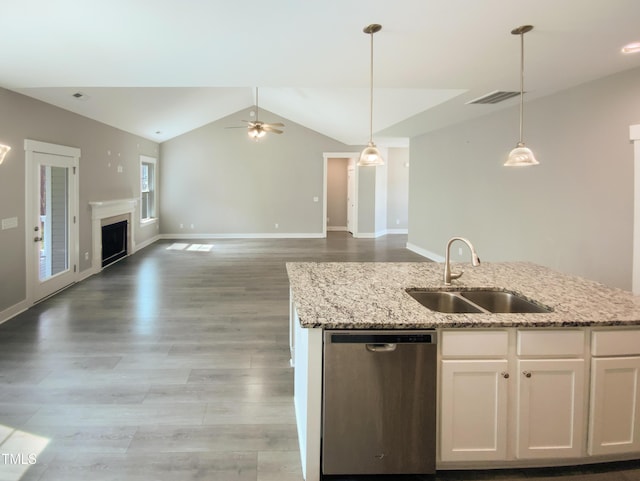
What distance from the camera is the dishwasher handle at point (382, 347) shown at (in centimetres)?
201

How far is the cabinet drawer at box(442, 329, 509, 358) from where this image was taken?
2057 mm

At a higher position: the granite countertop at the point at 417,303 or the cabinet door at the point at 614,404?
the granite countertop at the point at 417,303

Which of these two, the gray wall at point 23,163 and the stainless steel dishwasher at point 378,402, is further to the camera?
the gray wall at point 23,163

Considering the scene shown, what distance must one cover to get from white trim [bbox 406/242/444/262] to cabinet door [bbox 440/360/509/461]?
5.84 m

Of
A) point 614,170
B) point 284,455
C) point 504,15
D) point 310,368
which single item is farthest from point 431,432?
point 614,170

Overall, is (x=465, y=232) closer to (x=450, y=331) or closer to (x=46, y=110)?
(x=450, y=331)

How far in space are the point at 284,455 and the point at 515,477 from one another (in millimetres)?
1174

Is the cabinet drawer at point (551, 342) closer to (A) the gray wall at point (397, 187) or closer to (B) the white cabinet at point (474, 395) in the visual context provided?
(B) the white cabinet at point (474, 395)

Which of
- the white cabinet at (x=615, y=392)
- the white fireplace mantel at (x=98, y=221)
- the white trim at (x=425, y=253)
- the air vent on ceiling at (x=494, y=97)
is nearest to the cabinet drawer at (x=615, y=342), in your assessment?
the white cabinet at (x=615, y=392)

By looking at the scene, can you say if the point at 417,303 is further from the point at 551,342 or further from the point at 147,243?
the point at 147,243

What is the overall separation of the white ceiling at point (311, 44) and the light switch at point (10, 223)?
1.38 meters

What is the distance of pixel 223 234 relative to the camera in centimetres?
1194

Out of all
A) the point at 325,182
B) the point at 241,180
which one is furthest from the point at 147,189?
the point at 325,182

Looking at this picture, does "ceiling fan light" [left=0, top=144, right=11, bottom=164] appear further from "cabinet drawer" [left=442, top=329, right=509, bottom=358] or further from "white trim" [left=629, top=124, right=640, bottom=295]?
"white trim" [left=629, top=124, right=640, bottom=295]
